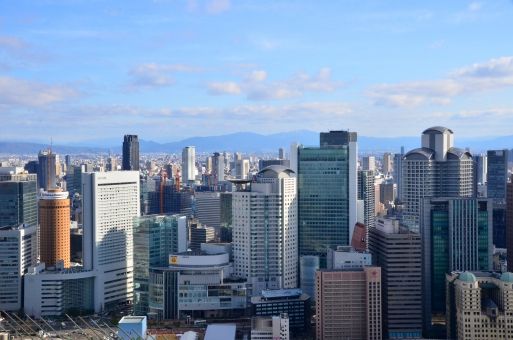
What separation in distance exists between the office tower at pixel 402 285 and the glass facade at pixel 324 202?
3.28 metres

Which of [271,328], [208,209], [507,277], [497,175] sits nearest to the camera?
[507,277]

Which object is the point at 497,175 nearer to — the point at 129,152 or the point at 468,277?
the point at 468,277

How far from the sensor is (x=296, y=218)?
15883 millimetres

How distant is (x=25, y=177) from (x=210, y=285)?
27.9 ft

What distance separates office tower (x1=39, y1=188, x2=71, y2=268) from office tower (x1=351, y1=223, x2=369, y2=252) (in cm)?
726

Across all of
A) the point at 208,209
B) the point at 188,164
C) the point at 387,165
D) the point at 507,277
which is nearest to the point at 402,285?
the point at 507,277

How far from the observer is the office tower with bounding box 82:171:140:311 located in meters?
15.9

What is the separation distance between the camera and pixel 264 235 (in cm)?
1520

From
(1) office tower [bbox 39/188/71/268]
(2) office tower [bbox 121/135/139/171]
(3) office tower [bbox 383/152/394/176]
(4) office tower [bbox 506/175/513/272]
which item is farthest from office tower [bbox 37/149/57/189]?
(4) office tower [bbox 506/175/513/272]

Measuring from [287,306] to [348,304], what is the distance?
137 centimetres

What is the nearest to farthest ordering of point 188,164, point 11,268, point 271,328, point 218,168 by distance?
point 271,328, point 11,268, point 218,168, point 188,164

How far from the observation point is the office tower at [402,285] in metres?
12.9

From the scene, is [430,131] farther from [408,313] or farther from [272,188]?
[408,313]

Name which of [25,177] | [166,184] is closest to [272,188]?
[25,177]
